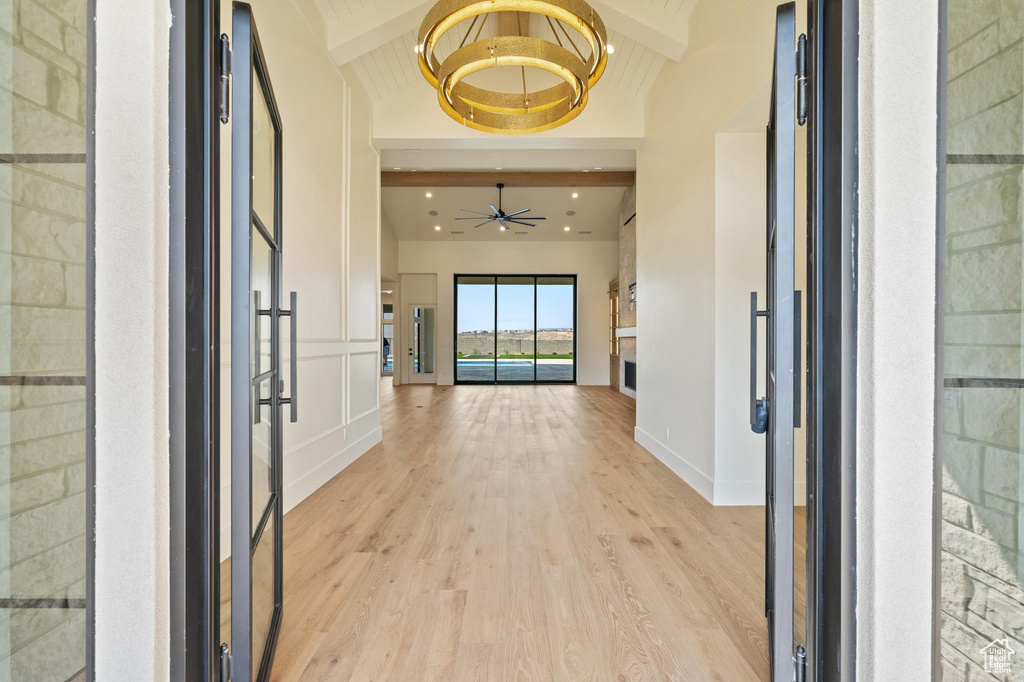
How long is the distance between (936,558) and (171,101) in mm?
1647

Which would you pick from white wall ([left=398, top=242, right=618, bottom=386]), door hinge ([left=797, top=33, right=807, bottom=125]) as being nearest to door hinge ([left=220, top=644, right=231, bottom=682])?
door hinge ([left=797, top=33, right=807, bottom=125])

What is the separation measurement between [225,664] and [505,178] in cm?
774

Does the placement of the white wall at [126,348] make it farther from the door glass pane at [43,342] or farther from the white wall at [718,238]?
the white wall at [718,238]

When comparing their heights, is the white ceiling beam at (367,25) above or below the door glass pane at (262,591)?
above

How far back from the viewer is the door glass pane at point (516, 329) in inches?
442

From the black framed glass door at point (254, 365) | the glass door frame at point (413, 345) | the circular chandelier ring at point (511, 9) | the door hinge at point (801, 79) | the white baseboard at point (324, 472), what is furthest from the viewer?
the glass door frame at point (413, 345)

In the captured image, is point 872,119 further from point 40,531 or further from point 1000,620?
point 40,531

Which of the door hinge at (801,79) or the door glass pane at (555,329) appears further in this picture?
the door glass pane at (555,329)

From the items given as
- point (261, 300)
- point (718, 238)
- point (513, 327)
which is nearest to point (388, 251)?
point (513, 327)

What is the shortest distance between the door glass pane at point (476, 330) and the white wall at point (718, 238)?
25.0 feet

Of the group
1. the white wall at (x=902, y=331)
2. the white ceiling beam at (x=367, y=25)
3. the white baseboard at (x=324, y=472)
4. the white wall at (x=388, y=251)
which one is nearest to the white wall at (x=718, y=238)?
the white wall at (x=902, y=331)

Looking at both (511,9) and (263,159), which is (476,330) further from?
(263,159)

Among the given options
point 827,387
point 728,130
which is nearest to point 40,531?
point 827,387

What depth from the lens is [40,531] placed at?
2.72 ft
